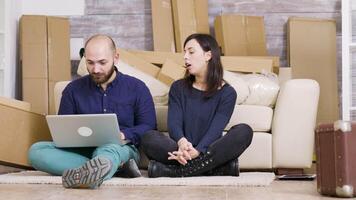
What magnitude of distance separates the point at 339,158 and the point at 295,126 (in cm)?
120

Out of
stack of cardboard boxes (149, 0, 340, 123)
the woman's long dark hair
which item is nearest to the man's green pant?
the woman's long dark hair

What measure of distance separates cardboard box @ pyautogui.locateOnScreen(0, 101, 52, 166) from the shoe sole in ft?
2.78

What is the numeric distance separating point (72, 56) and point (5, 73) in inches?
19.3

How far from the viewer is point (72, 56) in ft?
15.1

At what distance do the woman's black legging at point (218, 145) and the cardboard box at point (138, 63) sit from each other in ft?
2.98

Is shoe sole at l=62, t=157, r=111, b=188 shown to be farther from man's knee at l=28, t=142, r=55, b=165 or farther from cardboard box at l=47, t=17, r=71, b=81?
cardboard box at l=47, t=17, r=71, b=81

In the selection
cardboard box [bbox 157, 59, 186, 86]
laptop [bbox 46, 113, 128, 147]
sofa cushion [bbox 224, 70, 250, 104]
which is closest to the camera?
laptop [bbox 46, 113, 128, 147]

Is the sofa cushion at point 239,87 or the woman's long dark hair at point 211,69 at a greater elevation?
the woman's long dark hair at point 211,69

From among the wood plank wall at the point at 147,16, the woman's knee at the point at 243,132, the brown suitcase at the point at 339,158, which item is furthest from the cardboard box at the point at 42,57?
the brown suitcase at the point at 339,158

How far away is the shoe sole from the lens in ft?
8.49

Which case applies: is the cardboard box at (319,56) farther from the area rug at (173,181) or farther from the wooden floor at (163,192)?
the wooden floor at (163,192)

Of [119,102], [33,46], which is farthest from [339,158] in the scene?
[33,46]

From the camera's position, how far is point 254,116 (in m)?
3.53

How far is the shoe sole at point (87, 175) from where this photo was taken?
102 inches
